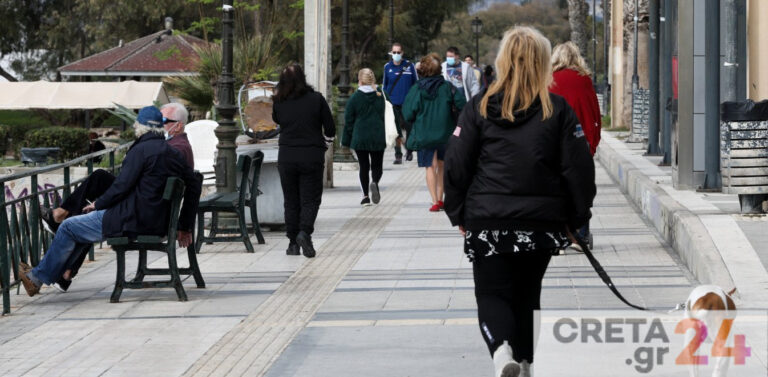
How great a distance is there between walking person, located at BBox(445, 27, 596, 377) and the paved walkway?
104 centimetres

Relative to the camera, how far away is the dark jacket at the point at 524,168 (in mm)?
5973

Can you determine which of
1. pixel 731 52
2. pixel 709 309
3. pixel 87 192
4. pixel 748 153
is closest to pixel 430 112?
pixel 731 52

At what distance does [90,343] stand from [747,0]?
12683mm

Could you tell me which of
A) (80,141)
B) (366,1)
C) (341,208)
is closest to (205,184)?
(341,208)

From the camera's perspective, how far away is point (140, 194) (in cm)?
973

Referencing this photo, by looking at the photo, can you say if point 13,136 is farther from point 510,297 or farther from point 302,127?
point 510,297

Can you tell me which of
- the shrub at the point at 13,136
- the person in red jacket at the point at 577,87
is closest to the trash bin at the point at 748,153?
the person in red jacket at the point at 577,87

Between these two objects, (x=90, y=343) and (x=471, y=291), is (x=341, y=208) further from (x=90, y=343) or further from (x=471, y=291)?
(x=90, y=343)

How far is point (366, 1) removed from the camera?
5838 cm

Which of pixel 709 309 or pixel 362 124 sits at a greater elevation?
pixel 362 124

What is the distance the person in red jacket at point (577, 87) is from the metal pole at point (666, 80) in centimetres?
896

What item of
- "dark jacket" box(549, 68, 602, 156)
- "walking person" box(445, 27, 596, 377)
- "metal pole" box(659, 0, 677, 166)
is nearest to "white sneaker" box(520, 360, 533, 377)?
"walking person" box(445, 27, 596, 377)

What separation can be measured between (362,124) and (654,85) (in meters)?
8.69

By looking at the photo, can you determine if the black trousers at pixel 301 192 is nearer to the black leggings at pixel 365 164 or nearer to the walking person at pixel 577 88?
the walking person at pixel 577 88
